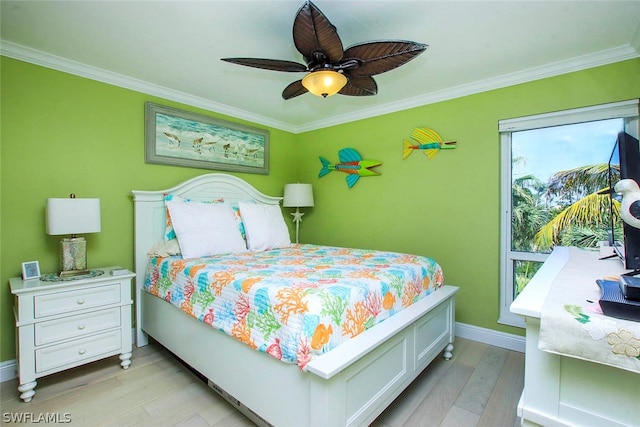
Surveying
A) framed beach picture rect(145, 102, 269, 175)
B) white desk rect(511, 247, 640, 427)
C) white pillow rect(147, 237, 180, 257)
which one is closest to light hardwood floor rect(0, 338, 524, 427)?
white pillow rect(147, 237, 180, 257)

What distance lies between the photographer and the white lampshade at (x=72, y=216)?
6.90 ft

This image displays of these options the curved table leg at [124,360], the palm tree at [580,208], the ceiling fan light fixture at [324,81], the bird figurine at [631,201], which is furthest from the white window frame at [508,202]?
the curved table leg at [124,360]

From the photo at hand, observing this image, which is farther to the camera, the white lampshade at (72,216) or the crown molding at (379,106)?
the crown molding at (379,106)

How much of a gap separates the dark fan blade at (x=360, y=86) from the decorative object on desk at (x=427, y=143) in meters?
1.06

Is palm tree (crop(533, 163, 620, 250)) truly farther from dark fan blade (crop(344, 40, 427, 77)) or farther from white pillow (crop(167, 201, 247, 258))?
white pillow (crop(167, 201, 247, 258))

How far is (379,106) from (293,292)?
8.60 feet

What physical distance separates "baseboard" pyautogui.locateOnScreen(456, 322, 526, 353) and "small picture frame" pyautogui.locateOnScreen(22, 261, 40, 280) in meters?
3.54

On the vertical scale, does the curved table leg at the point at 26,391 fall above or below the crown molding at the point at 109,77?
below

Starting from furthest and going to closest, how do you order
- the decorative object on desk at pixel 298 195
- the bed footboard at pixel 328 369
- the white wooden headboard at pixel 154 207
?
the decorative object on desk at pixel 298 195
the white wooden headboard at pixel 154 207
the bed footboard at pixel 328 369

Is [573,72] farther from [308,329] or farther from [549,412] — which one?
[308,329]

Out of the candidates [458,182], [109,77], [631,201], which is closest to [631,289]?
[631,201]

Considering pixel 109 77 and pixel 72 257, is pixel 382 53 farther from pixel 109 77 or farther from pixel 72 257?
pixel 72 257

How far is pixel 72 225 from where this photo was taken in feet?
7.10

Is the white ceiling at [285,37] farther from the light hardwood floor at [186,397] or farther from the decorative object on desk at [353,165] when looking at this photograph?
the light hardwood floor at [186,397]
